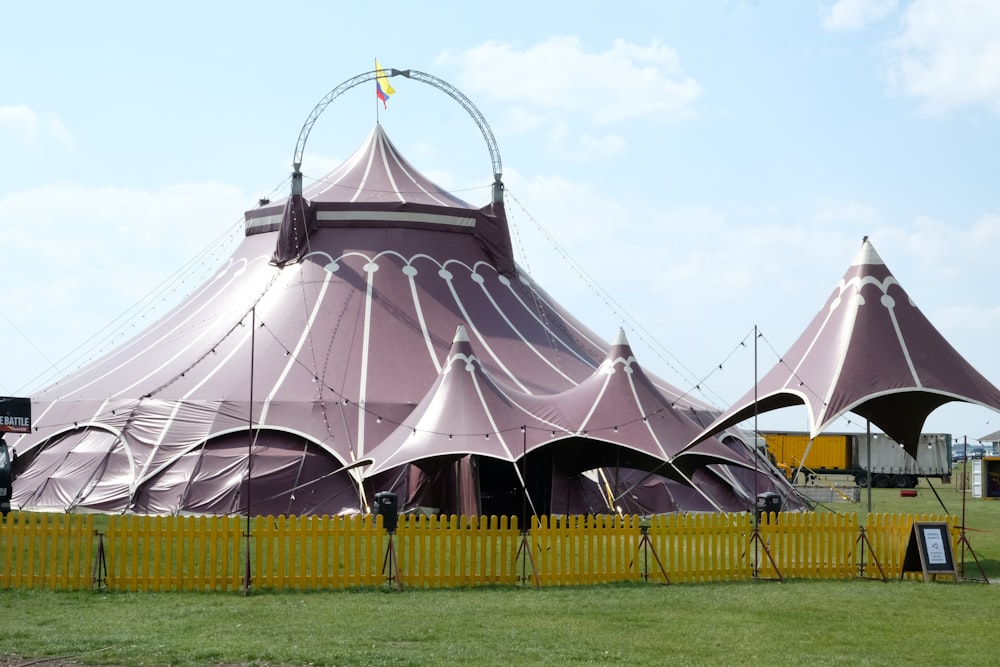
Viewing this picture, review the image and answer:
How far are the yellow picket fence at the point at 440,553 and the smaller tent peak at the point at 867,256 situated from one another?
11.7ft

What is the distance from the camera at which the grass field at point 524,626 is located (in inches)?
337

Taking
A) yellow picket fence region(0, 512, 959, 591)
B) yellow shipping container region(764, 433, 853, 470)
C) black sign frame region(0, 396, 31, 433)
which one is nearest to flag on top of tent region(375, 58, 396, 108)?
black sign frame region(0, 396, 31, 433)

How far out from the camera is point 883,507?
26.2 meters

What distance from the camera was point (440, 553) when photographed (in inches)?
486

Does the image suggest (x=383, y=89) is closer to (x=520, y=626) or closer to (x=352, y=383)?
(x=352, y=383)

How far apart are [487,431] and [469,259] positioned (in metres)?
7.74

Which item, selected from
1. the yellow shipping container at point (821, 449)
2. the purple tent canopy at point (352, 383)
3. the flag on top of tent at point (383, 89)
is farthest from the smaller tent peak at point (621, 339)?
the yellow shipping container at point (821, 449)

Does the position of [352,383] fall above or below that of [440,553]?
above

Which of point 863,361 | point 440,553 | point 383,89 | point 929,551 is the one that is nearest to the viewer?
point 440,553

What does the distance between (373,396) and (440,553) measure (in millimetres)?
9044

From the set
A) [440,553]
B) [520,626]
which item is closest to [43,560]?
[440,553]

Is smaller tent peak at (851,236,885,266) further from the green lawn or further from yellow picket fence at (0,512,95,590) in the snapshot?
yellow picket fence at (0,512,95,590)

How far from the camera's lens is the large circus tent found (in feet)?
61.1

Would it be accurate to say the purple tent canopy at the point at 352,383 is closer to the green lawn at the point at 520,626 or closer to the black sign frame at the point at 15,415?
the black sign frame at the point at 15,415
